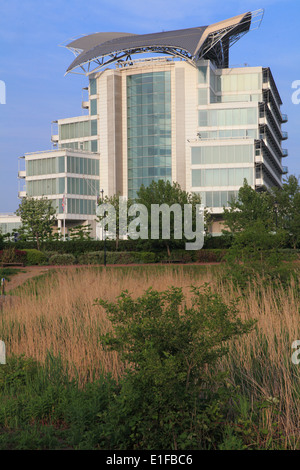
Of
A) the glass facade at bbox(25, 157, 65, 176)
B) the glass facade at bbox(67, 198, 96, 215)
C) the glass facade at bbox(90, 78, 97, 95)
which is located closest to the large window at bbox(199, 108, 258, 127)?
the glass facade at bbox(90, 78, 97, 95)

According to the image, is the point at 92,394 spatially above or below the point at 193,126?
below

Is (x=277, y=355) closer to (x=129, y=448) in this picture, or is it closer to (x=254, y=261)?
(x=129, y=448)

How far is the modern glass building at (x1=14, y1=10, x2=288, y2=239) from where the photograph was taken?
232 feet

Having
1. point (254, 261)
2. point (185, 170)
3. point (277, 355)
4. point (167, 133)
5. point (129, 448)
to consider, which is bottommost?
point (129, 448)

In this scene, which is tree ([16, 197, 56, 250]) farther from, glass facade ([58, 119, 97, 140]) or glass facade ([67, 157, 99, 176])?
glass facade ([58, 119, 97, 140])

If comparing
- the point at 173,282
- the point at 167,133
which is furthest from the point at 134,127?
the point at 173,282

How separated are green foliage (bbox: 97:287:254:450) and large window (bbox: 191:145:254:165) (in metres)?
60.9

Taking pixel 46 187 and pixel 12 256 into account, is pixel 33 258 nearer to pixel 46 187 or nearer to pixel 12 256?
pixel 12 256

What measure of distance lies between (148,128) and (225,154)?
1331 cm

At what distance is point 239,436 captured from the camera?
4930 mm

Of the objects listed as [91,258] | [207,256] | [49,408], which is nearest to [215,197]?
[207,256]

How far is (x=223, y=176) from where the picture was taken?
64750mm

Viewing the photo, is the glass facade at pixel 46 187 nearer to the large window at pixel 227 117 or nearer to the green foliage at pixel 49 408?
the large window at pixel 227 117
